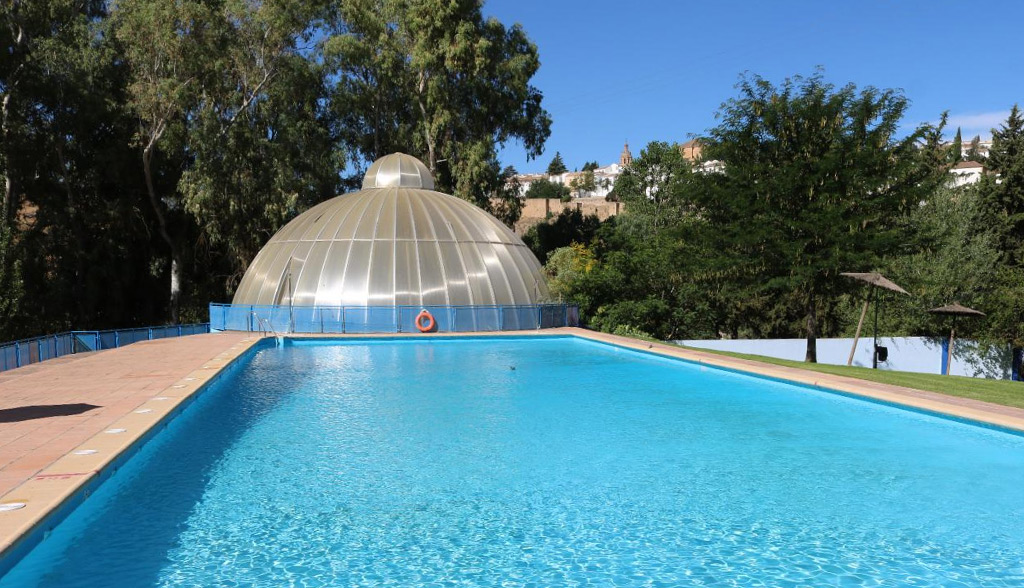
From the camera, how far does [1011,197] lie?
116 feet

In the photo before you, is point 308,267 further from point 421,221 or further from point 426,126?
point 426,126

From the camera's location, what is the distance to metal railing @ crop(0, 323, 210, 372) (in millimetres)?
13602

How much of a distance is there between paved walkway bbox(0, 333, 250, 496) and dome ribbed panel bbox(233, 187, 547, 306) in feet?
21.1

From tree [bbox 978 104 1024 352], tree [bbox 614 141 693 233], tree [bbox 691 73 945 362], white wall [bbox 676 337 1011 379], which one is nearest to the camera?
tree [bbox 691 73 945 362]

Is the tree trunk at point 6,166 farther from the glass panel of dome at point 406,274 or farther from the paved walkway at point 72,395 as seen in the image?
the glass panel of dome at point 406,274

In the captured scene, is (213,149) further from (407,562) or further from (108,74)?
(407,562)

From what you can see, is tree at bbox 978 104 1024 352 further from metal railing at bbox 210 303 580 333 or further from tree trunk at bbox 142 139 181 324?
tree trunk at bbox 142 139 181 324

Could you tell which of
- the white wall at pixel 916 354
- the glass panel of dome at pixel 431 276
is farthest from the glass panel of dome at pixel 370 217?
the white wall at pixel 916 354

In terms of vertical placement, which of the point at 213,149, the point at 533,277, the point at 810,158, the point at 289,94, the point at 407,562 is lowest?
the point at 407,562

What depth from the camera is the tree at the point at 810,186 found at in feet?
66.6

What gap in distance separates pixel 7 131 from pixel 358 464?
28963mm

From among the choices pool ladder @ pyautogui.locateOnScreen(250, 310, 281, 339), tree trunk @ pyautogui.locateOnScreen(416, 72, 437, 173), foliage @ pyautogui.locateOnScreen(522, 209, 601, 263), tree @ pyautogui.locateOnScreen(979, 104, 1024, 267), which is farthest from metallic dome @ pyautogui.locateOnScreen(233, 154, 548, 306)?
tree @ pyautogui.locateOnScreen(979, 104, 1024, 267)

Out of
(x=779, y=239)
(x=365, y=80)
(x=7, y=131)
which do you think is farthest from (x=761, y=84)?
(x=7, y=131)

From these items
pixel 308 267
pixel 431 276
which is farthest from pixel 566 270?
pixel 308 267
